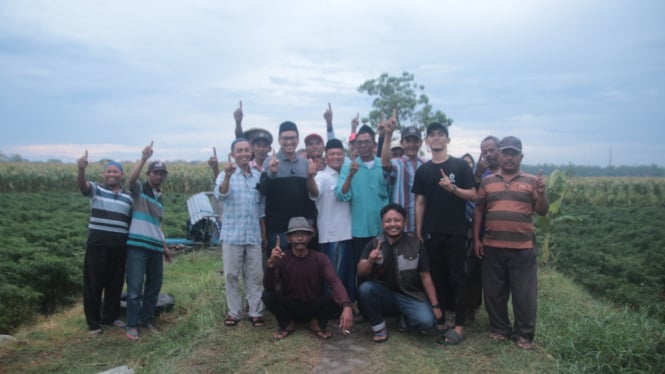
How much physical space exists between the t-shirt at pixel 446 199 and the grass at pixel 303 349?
3.66 feet

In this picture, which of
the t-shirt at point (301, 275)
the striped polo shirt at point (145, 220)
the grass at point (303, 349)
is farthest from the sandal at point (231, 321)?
the striped polo shirt at point (145, 220)

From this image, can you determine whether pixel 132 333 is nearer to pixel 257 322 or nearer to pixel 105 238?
pixel 105 238

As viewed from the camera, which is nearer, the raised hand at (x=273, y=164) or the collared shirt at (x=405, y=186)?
the raised hand at (x=273, y=164)

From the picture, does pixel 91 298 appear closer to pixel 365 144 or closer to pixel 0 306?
pixel 0 306

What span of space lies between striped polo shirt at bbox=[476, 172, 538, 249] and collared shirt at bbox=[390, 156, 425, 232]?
2.82 ft

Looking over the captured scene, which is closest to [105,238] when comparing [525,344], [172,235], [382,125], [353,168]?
[353,168]

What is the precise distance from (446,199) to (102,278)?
3.97 meters

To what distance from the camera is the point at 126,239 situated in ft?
17.8

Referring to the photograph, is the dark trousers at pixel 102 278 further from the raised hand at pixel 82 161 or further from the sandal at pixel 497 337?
the sandal at pixel 497 337

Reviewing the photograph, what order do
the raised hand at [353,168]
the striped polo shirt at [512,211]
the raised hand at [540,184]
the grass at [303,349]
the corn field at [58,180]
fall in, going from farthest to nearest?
the corn field at [58,180], the raised hand at [353,168], the striped polo shirt at [512,211], the raised hand at [540,184], the grass at [303,349]

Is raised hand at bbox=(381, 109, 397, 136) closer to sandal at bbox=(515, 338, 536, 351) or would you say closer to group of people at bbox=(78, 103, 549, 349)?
group of people at bbox=(78, 103, 549, 349)

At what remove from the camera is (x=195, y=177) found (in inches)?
1027

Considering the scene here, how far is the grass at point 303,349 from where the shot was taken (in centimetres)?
400

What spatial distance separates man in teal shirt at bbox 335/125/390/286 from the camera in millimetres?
4906
